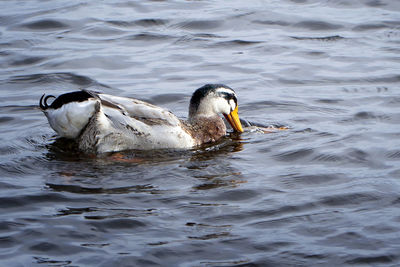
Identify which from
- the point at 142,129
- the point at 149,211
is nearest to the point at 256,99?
the point at 142,129

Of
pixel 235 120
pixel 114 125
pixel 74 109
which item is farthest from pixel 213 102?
pixel 74 109

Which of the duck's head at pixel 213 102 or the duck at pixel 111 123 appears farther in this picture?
the duck's head at pixel 213 102

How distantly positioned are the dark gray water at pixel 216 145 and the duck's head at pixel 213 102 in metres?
0.43

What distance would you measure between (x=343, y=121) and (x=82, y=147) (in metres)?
3.30

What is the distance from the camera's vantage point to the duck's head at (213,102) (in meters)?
8.70

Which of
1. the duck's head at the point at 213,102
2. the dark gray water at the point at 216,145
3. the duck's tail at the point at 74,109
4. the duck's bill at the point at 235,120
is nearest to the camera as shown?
the dark gray water at the point at 216,145

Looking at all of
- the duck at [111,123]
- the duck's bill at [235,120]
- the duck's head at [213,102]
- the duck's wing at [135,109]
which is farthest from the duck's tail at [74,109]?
the duck's bill at [235,120]

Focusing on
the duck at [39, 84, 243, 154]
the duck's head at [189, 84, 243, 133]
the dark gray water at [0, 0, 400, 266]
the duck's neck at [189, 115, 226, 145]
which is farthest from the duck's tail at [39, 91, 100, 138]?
the duck's head at [189, 84, 243, 133]

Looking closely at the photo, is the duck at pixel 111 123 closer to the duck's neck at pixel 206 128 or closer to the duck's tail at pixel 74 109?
the duck's tail at pixel 74 109

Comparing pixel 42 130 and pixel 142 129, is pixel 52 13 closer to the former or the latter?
pixel 42 130

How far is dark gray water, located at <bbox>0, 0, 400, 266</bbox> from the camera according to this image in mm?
5438

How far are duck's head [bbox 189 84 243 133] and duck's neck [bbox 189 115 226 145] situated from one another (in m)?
0.07

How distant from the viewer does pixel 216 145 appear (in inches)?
332

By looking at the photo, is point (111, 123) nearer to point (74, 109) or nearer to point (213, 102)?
point (74, 109)
